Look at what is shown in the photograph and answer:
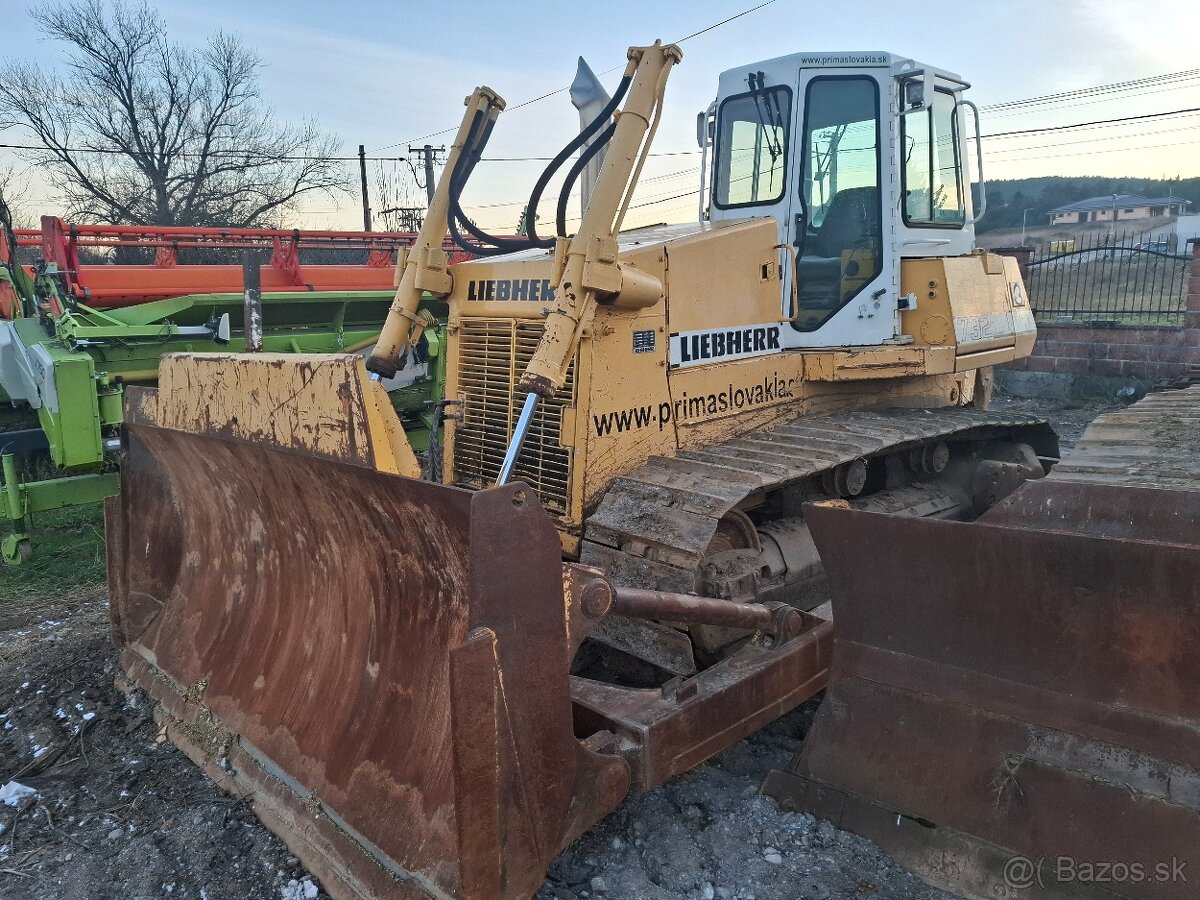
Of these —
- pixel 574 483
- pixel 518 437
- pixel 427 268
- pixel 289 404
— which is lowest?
pixel 574 483

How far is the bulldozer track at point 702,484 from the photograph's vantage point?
136 inches

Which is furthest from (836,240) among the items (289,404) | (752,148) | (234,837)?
(234,837)

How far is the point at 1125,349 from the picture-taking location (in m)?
11.9

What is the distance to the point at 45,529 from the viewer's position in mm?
6926

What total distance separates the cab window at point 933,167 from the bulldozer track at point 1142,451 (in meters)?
1.54

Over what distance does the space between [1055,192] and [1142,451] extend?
Result: 82.1 meters

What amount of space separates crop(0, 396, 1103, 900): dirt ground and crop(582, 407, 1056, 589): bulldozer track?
2.72ft

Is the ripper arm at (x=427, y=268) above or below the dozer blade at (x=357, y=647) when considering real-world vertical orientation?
above

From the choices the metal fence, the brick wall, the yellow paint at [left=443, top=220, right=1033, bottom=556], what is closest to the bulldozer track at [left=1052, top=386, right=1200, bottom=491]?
the yellow paint at [left=443, top=220, right=1033, bottom=556]

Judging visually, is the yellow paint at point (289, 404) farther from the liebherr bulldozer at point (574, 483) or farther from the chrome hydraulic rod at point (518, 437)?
the chrome hydraulic rod at point (518, 437)

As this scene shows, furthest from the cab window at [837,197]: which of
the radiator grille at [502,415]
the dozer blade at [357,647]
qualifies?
the dozer blade at [357,647]

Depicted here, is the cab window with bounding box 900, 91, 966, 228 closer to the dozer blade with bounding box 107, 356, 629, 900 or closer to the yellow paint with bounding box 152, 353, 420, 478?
the yellow paint with bounding box 152, 353, 420, 478

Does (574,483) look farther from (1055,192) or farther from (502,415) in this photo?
(1055,192)

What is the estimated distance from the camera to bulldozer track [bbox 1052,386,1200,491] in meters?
2.78
